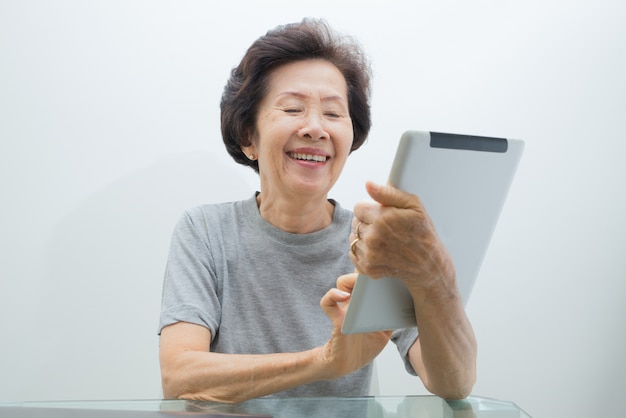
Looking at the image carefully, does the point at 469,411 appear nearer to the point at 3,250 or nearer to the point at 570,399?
the point at 570,399

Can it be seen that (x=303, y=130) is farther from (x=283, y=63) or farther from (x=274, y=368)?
(x=274, y=368)

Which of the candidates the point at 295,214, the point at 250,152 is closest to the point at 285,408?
the point at 295,214

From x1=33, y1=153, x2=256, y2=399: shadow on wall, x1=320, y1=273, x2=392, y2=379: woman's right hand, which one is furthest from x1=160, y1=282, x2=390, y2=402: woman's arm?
x1=33, y1=153, x2=256, y2=399: shadow on wall

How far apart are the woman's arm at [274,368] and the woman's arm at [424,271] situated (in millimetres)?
108

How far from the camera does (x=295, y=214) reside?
1438 mm

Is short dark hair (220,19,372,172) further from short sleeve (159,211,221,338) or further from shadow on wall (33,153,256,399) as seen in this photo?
shadow on wall (33,153,256,399)

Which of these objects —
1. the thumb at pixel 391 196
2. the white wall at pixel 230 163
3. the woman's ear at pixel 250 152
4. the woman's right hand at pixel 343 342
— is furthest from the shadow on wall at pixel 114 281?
the thumb at pixel 391 196

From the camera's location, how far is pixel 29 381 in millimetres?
1961

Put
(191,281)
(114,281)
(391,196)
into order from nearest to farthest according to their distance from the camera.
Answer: (391,196) < (191,281) < (114,281)

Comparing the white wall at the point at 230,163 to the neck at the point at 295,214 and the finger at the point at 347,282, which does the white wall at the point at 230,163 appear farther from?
the finger at the point at 347,282

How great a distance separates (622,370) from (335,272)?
1246 mm

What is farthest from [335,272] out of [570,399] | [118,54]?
[570,399]

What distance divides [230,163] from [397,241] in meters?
1.26

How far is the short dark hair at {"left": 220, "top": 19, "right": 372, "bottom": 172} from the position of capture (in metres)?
1.43
